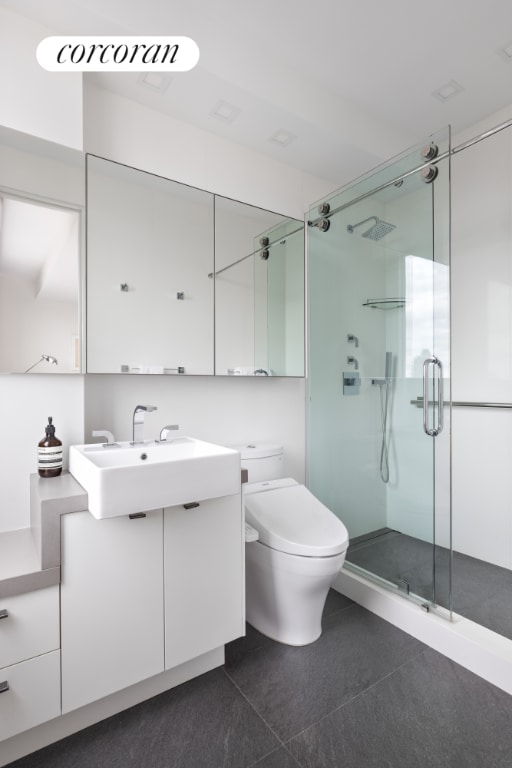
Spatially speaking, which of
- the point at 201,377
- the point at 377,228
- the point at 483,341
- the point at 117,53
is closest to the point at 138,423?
the point at 201,377

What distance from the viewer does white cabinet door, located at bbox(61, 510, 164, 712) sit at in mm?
1258

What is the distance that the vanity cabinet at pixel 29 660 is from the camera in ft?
3.82

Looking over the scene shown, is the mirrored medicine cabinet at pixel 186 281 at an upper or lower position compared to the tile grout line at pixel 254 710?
upper

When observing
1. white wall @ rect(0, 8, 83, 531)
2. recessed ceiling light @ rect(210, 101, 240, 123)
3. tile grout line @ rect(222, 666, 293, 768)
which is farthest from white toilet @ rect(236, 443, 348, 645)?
recessed ceiling light @ rect(210, 101, 240, 123)

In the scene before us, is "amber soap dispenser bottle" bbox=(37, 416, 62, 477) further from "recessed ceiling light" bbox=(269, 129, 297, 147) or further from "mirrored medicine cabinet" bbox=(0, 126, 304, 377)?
"recessed ceiling light" bbox=(269, 129, 297, 147)

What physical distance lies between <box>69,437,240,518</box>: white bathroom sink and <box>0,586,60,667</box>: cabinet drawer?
1.02 feet

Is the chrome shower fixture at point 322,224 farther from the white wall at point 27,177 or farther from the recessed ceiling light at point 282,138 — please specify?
the white wall at point 27,177

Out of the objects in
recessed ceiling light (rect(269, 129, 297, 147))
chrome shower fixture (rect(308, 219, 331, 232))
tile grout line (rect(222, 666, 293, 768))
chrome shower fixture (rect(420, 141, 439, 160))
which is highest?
recessed ceiling light (rect(269, 129, 297, 147))

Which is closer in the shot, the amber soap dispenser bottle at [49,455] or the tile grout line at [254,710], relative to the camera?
the tile grout line at [254,710]

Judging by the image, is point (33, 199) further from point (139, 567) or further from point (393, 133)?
point (393, 133)

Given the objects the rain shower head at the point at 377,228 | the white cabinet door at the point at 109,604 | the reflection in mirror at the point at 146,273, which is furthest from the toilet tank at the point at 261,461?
the rain shower head at the point at 377,228

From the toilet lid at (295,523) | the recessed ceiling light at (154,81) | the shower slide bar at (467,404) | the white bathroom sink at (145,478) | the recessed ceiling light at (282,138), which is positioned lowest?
the toilet lid at (295,523)

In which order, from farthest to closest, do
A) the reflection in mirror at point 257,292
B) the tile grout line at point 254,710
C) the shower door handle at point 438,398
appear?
the reflection in mirror at point 257,292, the shower door handle at point 438,398, the tile grout line at point 254,710

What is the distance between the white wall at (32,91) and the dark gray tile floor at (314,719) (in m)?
2.23
